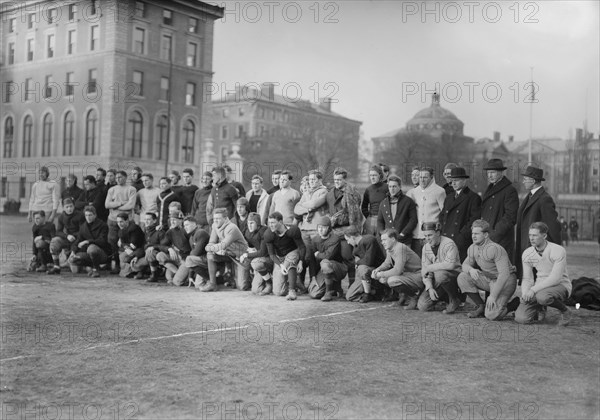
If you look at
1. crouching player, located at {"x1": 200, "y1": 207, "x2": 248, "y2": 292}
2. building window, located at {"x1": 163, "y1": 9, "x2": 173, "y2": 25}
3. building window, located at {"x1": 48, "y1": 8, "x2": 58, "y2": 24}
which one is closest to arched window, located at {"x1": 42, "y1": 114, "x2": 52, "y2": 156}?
building window, located at {"x1": 48, "y1": 8, "x2": 58, "y2": 24}

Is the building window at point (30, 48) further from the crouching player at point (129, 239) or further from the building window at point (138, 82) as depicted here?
the building window at point (138, 82)

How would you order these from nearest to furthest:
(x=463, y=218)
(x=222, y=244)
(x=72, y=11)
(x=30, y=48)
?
(x=463, y=218), (x=30, y=48), (x=222, y=244), (x=72, y=11)

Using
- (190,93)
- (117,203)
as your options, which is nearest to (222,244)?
(117,203)

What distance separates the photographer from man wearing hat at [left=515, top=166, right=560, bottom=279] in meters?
6.23

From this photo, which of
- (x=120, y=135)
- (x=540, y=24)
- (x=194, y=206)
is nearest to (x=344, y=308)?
(x=194, y=206)

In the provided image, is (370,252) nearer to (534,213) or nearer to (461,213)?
(461,213)

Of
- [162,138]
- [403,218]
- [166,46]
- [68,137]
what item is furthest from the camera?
[162,138]

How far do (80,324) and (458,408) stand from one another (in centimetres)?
357

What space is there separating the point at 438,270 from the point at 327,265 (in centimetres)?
147

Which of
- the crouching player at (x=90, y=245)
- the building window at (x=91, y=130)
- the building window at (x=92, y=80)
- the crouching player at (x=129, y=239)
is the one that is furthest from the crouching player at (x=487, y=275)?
the building window at (x=91, y=130)

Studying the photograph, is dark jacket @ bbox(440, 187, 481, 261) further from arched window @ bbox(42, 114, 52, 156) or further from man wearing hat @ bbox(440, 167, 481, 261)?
arched window @ bbox(42, 114, 52, 156)

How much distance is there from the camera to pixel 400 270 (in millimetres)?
6844

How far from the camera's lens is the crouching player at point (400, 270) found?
6746 millimetres

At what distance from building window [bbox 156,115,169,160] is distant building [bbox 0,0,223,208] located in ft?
0.09
